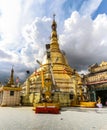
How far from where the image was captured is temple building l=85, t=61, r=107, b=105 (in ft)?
141

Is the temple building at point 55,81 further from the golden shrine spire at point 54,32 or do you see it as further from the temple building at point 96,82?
the temple building at point 96,82

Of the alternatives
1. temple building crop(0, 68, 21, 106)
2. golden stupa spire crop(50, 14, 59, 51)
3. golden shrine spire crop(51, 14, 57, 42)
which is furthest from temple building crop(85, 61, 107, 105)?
golden shrine spire crop(51, 14, 57, 42)

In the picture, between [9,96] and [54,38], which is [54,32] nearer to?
[54,38]

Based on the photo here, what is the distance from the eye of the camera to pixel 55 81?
49375 millimetres

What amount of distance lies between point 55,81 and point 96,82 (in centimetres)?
1191

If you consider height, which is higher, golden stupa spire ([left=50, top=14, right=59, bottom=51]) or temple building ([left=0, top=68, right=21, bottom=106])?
golden stupa spire ([left=50, top=14, right=59, bottom=51])

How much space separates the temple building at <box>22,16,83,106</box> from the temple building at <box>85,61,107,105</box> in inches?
120

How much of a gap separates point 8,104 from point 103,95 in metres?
27.3

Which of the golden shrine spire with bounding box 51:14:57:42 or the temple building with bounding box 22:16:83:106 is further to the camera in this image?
the golden shrine spire with bounding box 51:14:57:42

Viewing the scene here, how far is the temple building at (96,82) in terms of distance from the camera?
43.1 m

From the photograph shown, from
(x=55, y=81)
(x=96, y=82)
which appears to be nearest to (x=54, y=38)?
(x=55, y=81)

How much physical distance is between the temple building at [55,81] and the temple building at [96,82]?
3059 millimetres

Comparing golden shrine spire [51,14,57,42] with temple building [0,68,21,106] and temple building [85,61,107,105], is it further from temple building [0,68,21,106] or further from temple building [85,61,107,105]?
temple building [0,68,21,106]

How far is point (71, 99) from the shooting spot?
142 feet
